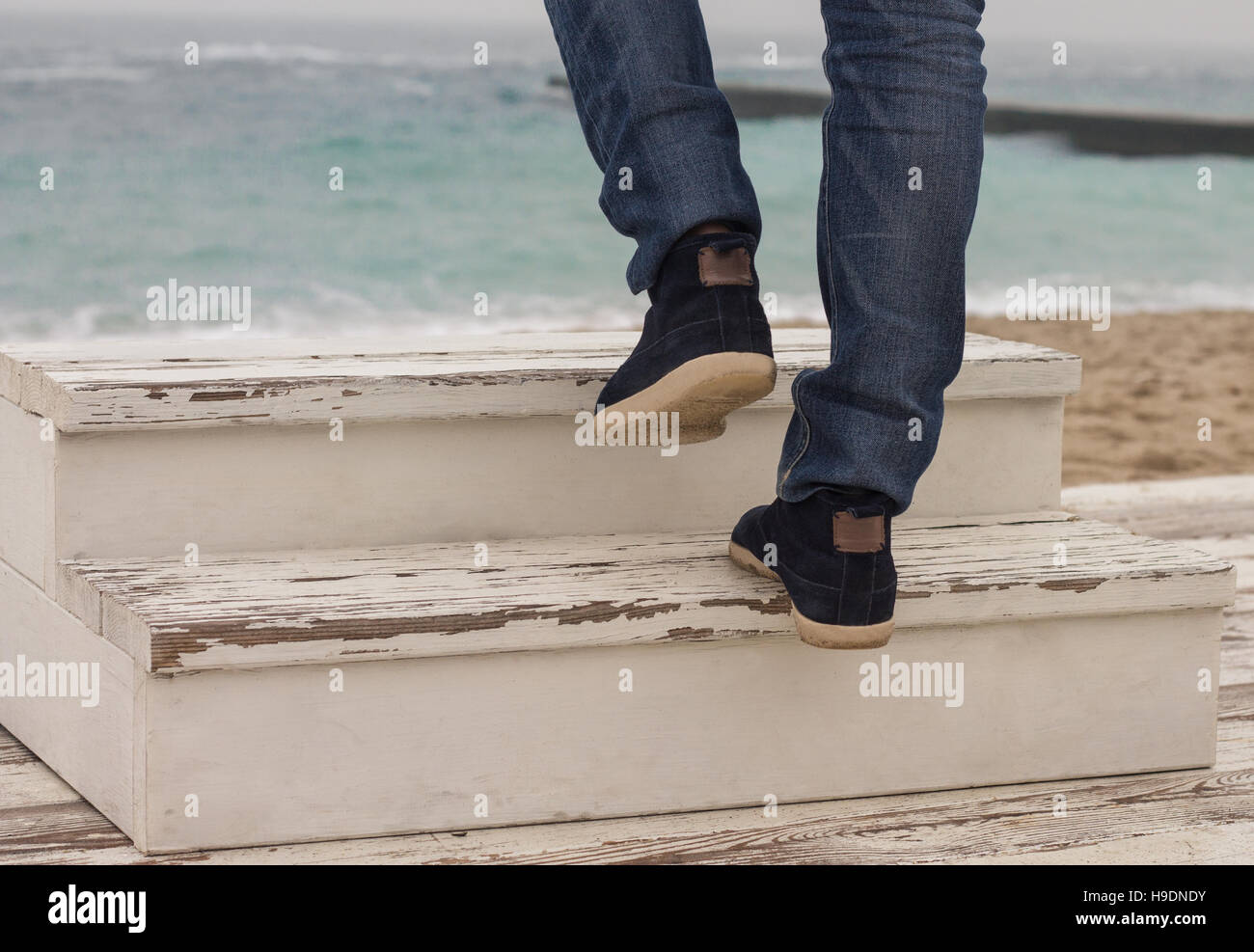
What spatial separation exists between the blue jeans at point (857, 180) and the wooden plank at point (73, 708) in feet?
1.68

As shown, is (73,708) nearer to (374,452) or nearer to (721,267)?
(374,452)

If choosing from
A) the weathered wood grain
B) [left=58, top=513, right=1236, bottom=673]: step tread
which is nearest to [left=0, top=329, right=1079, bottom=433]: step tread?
[left=58, top=513, right=1236, bottom=673]: step tread

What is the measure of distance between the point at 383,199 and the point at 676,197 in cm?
953

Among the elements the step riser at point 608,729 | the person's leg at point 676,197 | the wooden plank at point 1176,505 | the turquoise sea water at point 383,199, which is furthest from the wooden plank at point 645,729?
the turquoise sea water at point 383,199

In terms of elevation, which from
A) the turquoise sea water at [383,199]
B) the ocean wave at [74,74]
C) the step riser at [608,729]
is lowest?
the step riser at [608,729]

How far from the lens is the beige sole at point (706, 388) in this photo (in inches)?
40.7

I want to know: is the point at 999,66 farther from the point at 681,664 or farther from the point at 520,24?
the point at 681,664

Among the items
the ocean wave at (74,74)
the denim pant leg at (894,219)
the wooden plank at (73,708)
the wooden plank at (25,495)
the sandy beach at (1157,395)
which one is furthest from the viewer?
the ocean wave at (74,74)

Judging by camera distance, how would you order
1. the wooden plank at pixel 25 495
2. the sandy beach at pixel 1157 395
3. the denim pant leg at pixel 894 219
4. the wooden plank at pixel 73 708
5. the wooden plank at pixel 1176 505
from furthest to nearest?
1. the sandy beach at pixel 1157 395
2. the wooden plank at pixel 1176 505
3. the wooden plank at pixel 25 495
4. the wooden plank at pixel 73 708
5. the denim pant leg at pixel 894 219

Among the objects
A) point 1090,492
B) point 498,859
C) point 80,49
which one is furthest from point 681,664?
point 80,49

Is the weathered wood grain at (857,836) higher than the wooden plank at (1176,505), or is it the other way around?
the wooden plank at (1176,505)

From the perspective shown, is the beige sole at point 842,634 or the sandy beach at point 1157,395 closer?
the beige sole at point 842,634

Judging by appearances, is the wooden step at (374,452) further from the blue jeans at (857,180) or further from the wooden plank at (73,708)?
the blue jeans at (857,180)

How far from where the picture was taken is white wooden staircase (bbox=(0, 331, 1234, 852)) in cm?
105
